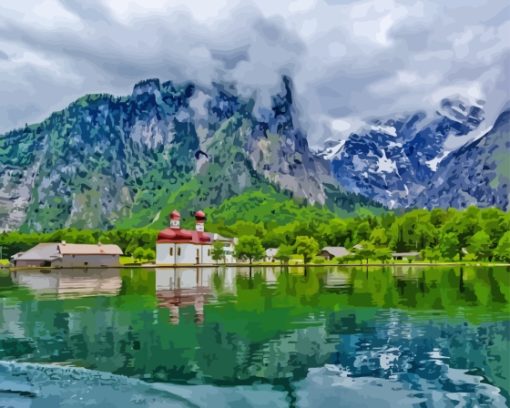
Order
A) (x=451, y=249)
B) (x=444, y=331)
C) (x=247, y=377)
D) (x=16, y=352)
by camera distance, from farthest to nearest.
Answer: (x=451, y=249)
(x=444, y=331)
(x=16, y=352)
(x=247, y=377)

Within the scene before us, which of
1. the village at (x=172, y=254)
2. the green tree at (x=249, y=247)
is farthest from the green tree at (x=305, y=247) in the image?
the green tree at (x=249, y=247)

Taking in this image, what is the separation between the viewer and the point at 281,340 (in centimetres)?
2358

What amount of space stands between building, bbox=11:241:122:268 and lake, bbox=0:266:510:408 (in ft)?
296

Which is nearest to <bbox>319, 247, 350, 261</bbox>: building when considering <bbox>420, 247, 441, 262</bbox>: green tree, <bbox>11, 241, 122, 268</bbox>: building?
<bbox>420, 247, 441, 262</bbox>: green tree

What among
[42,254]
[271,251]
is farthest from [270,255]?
[42,254]

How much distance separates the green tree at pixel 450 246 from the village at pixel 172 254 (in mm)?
8909

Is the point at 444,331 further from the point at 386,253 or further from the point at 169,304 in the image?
the point at 386,253

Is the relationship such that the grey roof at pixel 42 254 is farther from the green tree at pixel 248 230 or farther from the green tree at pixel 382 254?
the green tree at pixel 382 254

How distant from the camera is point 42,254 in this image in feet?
419

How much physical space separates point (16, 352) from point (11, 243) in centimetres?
13297

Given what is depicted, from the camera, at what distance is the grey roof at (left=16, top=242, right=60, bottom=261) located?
126m

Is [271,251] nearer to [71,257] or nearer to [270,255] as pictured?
[270,255]

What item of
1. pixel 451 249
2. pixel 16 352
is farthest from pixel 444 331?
pixel 451 249

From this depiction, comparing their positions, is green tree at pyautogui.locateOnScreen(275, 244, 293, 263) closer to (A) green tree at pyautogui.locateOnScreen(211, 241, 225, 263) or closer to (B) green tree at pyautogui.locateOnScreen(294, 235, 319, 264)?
(B) green tree at pyautogui.locateOnScreen(294, 235, 319, 264)
